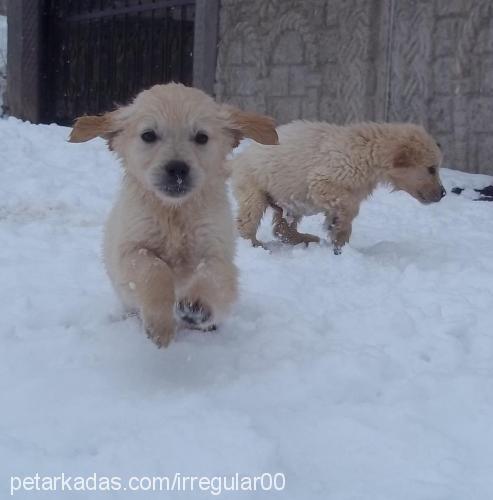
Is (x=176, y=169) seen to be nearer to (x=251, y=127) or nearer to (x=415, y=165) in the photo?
(x=251, y=127)

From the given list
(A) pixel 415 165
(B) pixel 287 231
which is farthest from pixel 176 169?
(A) pixel 415 165

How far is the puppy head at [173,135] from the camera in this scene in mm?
3225

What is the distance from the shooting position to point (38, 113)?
12.7 metres

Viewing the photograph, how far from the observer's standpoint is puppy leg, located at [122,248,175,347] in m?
2.97

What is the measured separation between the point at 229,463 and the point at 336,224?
12.4 ft

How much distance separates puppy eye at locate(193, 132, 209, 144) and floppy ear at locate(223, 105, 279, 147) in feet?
0.72

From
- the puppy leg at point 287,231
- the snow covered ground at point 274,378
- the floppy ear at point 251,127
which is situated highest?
the floppy ear at point 251,127

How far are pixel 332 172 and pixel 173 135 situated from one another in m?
2.69

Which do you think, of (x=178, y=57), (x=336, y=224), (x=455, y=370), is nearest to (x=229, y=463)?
(x=455, y=370)

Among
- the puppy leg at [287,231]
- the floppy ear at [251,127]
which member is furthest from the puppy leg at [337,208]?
the floppy ear at [251,127]

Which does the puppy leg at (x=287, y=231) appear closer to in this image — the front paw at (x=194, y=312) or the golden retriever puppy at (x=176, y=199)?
the golden retriever puppy at (x=176, y=199)

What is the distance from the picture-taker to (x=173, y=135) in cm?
329

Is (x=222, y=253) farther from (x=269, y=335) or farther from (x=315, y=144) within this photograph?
(x=315, y=144)

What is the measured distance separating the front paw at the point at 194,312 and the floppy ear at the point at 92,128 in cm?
90
